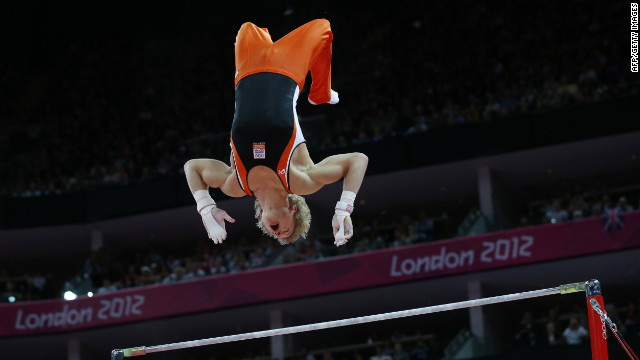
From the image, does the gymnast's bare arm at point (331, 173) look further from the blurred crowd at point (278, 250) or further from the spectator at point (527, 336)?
the blurred crowd at point (278, 250)

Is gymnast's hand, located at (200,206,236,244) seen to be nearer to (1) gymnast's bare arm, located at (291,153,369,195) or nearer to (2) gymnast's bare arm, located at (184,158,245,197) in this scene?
(2) gymnast's bare arm, located at (184,158,245,197)

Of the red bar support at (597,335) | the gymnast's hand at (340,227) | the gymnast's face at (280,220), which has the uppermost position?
the gymnast's face at (280,220)

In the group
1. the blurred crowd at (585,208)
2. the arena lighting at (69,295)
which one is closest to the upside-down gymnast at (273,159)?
the blurred crowd at (585,208)

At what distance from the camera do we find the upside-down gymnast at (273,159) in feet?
25.1

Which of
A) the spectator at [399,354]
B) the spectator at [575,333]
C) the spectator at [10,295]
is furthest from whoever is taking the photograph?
the spectator at [10,295]

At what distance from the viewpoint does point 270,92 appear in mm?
7914

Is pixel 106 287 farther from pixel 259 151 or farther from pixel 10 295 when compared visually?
pixel 259 151

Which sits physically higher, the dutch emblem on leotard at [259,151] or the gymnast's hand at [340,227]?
the dutch emblem on leotard at [259,151]

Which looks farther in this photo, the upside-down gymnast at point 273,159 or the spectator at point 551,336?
the spectator at point 551,336

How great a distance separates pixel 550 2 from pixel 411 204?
21.5 feet

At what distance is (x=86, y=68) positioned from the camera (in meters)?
27.1

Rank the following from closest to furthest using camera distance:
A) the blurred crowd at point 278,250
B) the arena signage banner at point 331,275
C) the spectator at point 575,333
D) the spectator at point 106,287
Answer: the spectator at point 575,333, the arena signage banner at point 331,275, the blurred crowd at point 278,250, the spectator at point 106,287

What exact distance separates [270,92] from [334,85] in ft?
49.9

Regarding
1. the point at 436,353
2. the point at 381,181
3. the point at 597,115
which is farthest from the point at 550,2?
the point at 436,353
